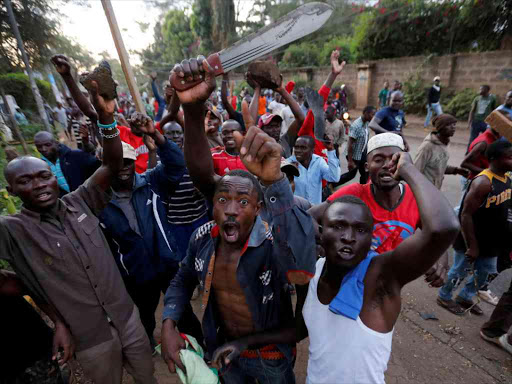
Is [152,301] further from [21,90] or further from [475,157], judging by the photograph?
[21,90]

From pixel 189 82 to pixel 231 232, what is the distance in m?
0.77

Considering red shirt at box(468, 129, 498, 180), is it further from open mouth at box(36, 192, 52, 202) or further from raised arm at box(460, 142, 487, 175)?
open mouth at box(36, 192, 52, 202)

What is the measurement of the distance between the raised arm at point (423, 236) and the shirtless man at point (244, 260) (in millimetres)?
393

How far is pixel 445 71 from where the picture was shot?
42.6ft

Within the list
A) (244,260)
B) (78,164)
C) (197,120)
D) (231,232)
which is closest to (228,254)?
(244,260)

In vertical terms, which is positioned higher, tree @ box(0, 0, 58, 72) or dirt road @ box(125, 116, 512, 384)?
tree @ box(0, 0, 58, 72)

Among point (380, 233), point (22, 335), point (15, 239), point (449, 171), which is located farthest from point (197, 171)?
point (449, 171)

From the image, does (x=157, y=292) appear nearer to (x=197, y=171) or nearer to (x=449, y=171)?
(x=197, y=171)

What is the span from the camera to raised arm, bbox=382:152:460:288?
1.16m

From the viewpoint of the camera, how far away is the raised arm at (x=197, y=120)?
1312mm

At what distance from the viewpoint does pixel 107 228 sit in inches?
93.5

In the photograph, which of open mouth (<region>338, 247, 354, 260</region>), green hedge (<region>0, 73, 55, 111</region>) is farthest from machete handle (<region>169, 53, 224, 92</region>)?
green hedge (<region>0, 73, 55, 111</region>)

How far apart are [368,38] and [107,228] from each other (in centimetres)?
1856

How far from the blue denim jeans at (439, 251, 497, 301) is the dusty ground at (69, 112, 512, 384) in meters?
0.22
